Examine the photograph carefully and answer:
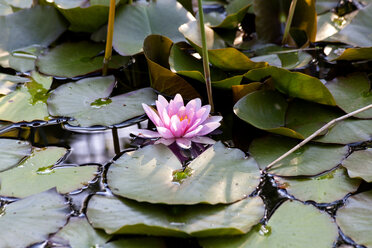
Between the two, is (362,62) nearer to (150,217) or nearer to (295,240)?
(295,240)

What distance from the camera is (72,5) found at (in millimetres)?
2207

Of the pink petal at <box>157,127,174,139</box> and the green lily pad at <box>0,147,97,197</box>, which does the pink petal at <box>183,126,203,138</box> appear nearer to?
the pink petal at <box>157,127,174,139</box>

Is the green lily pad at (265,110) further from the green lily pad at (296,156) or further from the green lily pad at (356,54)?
the green lily pad at (356,54)

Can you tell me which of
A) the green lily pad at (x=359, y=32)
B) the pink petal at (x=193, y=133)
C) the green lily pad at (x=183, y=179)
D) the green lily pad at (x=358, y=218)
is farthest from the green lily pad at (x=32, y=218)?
the green lily pad at (x=359, y=32)

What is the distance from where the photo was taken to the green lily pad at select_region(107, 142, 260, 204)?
4.17ft

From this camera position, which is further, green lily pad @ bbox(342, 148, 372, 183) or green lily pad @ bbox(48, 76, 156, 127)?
green lily pad @ bbox(48, 76, 156, 127)

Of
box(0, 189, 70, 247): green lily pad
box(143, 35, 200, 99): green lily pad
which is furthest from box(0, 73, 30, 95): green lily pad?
box(0, 189, 70, 247): green lily pad

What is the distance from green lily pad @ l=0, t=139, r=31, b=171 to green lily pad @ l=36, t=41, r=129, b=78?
51 centimetres

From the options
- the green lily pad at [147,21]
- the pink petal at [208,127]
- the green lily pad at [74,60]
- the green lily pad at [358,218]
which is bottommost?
the green lily pad at [358,218]

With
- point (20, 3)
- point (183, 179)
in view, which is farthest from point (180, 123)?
point (20, 3)

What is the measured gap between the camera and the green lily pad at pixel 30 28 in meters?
2.23

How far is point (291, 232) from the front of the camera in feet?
3.98

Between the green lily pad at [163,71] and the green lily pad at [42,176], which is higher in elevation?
the green lily pad at [163,71]

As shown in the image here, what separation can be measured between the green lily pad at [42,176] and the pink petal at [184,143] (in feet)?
0.98
